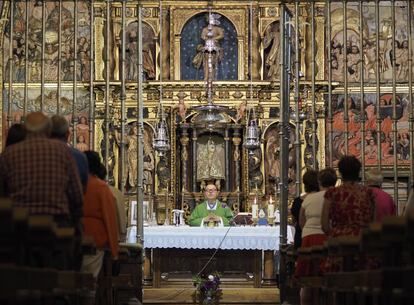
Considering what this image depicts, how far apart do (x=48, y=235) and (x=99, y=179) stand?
14.2 ft

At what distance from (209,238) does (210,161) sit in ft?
22.2

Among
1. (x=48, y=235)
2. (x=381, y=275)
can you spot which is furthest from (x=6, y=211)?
(x=381, y=275)

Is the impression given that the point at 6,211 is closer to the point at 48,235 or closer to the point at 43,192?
the point at 48,235

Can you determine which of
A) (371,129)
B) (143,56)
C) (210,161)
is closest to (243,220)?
(210,161)

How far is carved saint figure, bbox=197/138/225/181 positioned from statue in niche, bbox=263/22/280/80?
79.6 inches

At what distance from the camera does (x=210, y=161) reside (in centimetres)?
2502

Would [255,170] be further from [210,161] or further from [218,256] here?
[218,256]

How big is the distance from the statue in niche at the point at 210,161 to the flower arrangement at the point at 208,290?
22.2 ft

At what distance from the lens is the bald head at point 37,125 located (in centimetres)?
939

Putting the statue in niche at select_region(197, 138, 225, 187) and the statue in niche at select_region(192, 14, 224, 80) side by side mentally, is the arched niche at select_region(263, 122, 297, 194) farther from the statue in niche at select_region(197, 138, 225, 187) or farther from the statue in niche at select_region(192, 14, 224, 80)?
the statue in niche at select_region(192, 14, 224, 80)

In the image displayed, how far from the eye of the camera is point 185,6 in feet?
84.4

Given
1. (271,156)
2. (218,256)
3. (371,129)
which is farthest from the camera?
(371,129)

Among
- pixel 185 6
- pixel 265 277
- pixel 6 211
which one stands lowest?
pixel 265 277

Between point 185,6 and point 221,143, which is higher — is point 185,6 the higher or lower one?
the higher one
